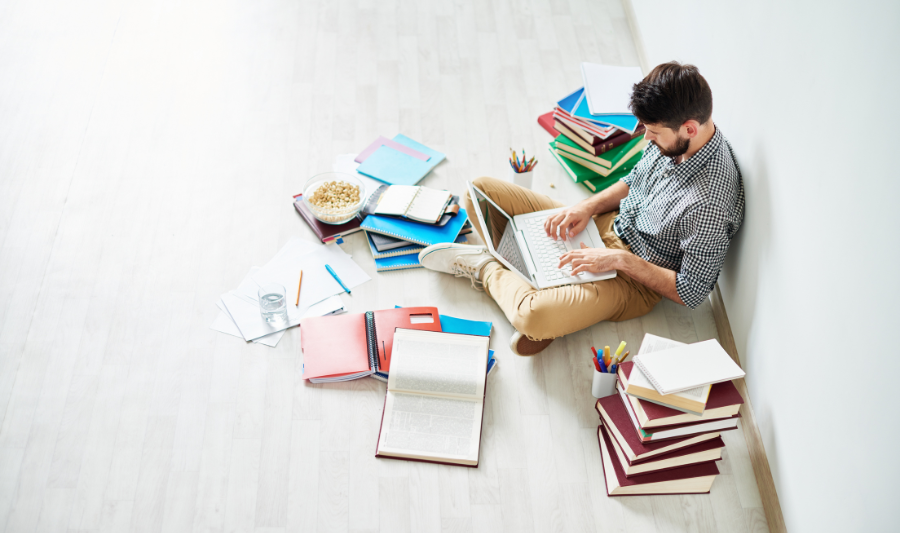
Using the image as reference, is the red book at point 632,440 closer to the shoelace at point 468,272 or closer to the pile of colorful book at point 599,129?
the shoelace at point 468,272

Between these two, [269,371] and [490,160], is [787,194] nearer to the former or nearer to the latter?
[490,160]

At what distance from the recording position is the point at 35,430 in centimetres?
209

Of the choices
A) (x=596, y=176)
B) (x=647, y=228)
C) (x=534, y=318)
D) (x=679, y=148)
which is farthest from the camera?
(x=596, y=176)

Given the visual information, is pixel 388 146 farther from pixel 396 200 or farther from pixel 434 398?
pixel 434 398

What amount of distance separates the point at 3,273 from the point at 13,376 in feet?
1.64

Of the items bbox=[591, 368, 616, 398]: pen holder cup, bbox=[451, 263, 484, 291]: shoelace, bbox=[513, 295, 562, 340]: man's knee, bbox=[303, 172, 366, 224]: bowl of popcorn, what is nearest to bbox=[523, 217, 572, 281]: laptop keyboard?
bbox=[513, 295, 562, 340]: man's knee

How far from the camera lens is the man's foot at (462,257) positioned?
8.10 ft

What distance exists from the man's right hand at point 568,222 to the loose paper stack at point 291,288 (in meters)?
0.73

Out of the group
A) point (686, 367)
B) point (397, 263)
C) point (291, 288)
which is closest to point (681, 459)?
point (686, 367)

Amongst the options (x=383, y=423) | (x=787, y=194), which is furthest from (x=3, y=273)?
(x=787, y=194)

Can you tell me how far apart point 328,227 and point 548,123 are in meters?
1.18

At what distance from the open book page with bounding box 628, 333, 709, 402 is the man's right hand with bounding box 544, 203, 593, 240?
0.57m

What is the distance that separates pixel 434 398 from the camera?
2156 millimetres

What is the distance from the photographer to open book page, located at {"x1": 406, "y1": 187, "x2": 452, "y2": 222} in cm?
264
